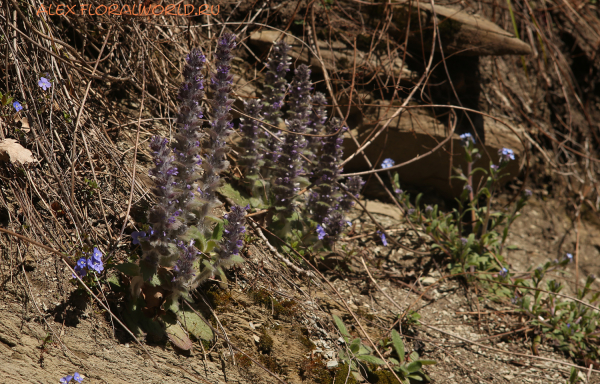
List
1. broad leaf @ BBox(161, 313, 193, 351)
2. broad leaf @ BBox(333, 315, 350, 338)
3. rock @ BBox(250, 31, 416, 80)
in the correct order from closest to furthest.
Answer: broad leaf @ BBox(161, 313, 193, 351), broad leaf @ BBox(333, 315, 350, 338), rock @ BBox(250, 31, 416, 80)

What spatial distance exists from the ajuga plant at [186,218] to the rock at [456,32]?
8.19 ft

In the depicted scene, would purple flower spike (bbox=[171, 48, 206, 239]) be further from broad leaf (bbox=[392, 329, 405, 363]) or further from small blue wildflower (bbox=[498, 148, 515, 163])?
small blue wildflower (bbox=[498, 148, 515, 163])

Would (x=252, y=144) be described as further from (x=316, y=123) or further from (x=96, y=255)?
(x=96, y=255)

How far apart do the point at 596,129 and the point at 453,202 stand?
2.42 m

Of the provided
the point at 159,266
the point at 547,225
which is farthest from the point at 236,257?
the point at 547,225

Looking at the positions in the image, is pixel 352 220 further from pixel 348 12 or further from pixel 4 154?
pixel 4 154

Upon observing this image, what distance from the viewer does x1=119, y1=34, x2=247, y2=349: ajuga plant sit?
2.05 m

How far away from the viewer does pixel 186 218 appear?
220 centimetres

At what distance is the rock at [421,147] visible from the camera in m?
4.20

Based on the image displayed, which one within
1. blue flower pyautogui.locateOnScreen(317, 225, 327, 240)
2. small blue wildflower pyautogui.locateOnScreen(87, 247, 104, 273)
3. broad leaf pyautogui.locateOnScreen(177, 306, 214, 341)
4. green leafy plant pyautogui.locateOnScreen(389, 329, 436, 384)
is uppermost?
small blue wildflower pyautogui.locateOnScreen(87, 247, 104, 273)

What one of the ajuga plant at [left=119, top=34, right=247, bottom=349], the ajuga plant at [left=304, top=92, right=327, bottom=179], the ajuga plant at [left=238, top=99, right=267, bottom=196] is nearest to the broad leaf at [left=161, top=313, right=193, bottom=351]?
the ajuga plant at [left=119, top=34, right=247, bottom=349]

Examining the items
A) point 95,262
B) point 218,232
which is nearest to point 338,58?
point 218,232

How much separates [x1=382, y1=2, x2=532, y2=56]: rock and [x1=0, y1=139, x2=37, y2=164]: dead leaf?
3297mm

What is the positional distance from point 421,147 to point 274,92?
179 cm
